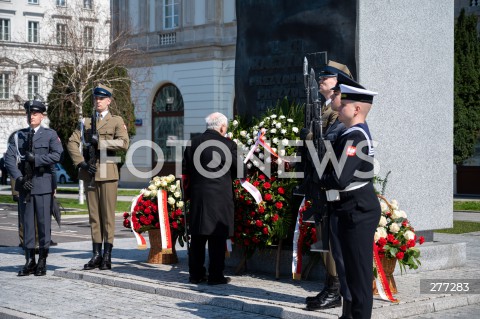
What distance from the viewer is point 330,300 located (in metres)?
7.94

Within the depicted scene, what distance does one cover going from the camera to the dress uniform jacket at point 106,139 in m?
10.8

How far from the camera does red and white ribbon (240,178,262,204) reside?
9.47 metres

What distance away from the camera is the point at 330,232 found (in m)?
6.79

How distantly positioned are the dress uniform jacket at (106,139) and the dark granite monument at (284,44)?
155 cm

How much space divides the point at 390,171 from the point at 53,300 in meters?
4.03

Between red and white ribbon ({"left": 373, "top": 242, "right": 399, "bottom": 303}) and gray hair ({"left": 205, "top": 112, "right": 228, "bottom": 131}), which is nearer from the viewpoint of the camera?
red and white ribbon ({"left": 373, "top": 242, "right": 399, "bottom": 303})

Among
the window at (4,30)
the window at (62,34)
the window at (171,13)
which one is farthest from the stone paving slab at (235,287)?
the window at (4,30)

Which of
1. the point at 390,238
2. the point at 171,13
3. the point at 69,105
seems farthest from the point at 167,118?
the point at 390,238

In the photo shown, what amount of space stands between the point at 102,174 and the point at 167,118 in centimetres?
3195

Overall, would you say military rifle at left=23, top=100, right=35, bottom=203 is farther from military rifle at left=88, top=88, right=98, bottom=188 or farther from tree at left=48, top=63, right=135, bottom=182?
tree at left=48, top=63, right=135, bottom=182

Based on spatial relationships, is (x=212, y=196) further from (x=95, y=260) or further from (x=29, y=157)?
(x=29, y=157)

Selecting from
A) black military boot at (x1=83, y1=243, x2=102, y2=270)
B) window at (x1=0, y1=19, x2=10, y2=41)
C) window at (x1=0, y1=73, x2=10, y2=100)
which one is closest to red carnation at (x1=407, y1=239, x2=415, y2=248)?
black military boot at (x1=83, y1=243, x2=102, y2=270)

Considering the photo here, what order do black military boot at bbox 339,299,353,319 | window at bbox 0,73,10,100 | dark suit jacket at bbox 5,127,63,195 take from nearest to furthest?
1. black military boot at bbox 339,299,353,319
2. dark suit jacket at bbox 5,127,63,195
3. window at bbox 0,73,10,100

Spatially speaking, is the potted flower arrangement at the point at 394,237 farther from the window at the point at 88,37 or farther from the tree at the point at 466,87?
the tree at the point at 466,87
